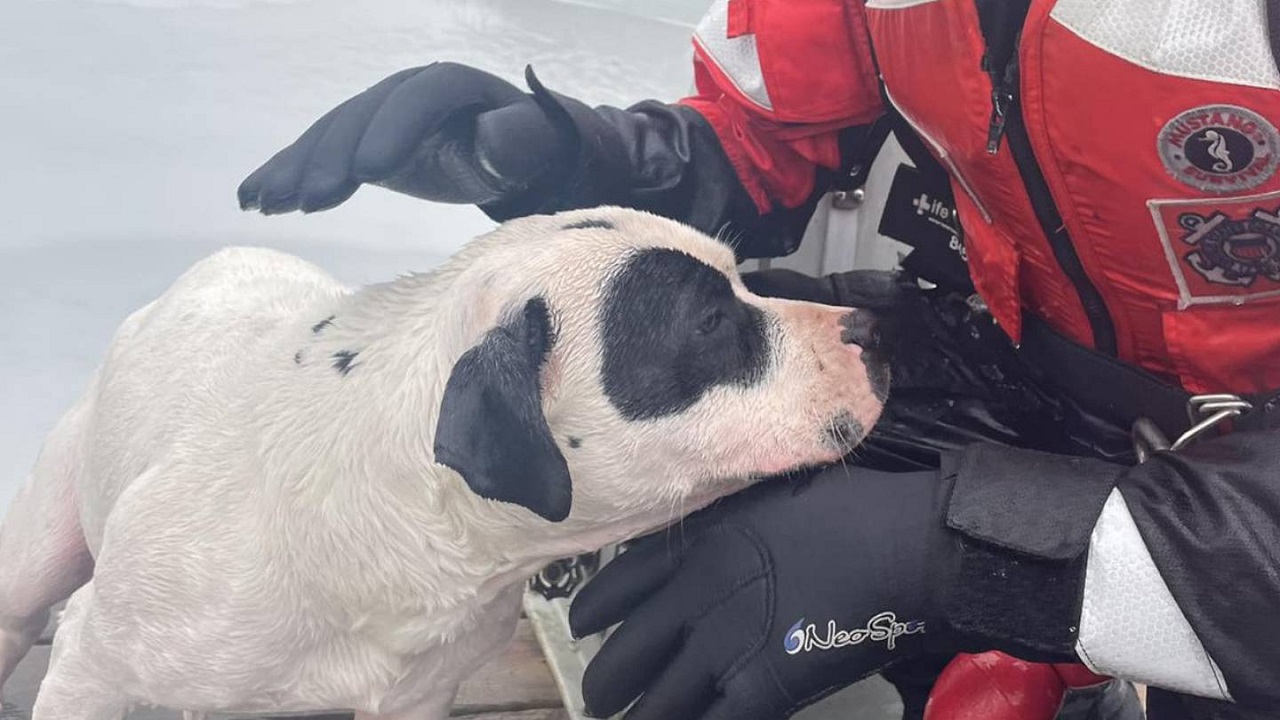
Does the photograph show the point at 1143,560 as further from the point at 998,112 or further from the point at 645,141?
the point at 645,141

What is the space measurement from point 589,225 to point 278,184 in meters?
0.29

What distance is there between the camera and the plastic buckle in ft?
3.12

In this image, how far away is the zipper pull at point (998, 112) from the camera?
0.99 m

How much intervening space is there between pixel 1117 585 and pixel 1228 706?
0.45ft

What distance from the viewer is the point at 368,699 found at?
104cm

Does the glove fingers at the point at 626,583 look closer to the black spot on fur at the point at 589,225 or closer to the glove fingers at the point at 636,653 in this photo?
the glove fingers at the point at 636,653

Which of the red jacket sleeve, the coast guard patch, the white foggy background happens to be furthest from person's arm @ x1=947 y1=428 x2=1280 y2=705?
the white foggy background

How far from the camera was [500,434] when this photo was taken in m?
A: 0.80

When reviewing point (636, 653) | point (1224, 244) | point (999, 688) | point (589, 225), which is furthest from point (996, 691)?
point (589, 225)

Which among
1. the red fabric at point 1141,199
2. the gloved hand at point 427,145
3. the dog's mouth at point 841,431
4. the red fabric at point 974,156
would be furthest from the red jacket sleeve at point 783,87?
the dog's mouth at point 841,431

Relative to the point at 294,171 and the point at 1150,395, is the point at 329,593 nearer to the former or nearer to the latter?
the point at 294,171

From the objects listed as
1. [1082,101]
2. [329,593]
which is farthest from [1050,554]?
[329,593]

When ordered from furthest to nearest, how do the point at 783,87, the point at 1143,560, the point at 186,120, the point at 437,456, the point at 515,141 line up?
the point at 186,120 < the point at 783,87 < the point at 515,141 < the point at 1143,560 < the point at 437,456

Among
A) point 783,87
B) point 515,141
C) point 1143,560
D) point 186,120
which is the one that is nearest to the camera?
point 1143,560
